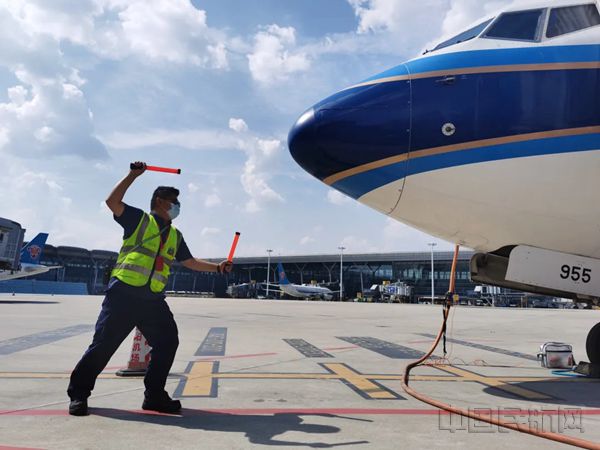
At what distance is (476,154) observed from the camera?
4688 millimetres

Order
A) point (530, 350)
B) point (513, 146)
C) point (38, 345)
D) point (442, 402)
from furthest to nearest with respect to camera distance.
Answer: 1. point (530, 350)
2. point (38, 345)
3. point (442, 402)
4. point (513, 146)

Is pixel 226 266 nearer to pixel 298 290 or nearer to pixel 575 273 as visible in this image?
pixel 575 273

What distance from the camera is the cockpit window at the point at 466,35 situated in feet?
17.8

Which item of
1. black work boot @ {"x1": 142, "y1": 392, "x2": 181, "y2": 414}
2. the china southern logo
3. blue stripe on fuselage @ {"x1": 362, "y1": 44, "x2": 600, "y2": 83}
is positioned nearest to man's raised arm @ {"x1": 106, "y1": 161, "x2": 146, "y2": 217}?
black work boot @ {"x1": 142, "y1": 392, "x2": 181, "y2": 414}

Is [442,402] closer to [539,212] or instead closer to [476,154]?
[539,212]

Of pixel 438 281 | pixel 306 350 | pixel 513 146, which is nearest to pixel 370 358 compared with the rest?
pixel 306 350

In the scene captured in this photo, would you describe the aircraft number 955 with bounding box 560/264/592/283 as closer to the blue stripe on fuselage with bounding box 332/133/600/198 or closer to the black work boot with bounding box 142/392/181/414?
the blue stripe on fuselage with bounding box 332/133/600/198

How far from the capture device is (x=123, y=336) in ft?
14.9

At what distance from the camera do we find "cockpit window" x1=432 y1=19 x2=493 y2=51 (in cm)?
543

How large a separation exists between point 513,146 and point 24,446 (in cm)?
495

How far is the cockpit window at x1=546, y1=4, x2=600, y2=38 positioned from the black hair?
443 cm

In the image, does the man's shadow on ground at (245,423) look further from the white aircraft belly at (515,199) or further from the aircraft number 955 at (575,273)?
the aircraft number 955 at (575,273)

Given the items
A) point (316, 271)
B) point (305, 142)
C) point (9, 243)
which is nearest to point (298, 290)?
point (316, 271)

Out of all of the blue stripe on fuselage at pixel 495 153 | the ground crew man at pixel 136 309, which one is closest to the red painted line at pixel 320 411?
the ground crew man at pixel 136 309
